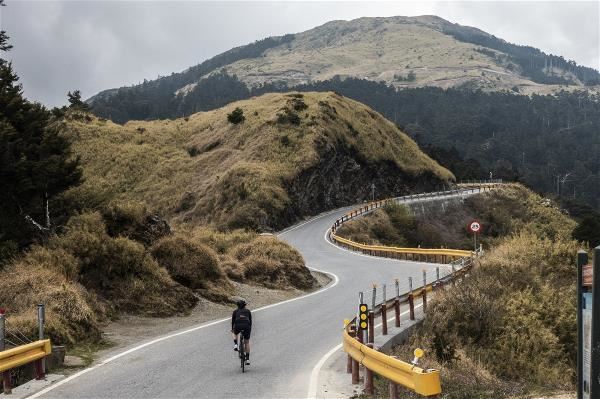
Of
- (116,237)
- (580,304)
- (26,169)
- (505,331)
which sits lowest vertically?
(505,331)

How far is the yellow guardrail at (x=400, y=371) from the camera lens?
601 cm

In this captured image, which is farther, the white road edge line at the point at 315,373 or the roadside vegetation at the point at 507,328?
the roadside vegetation at the point at 507,328

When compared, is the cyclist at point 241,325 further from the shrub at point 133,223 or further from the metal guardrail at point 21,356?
the shrub at point 133,223

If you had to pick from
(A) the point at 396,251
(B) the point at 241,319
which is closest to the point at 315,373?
(B) the point at 241,319

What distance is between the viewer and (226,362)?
35.8 feet

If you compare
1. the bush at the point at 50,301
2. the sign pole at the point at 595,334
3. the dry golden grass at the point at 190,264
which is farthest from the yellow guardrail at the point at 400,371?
the dry golden grass at the point at 190,264

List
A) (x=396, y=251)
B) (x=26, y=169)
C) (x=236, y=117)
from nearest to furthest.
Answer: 1. (x=26, y=169)
2. (x=396, y=251)
3. (x=236, y=117)

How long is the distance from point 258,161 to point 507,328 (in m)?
48.0

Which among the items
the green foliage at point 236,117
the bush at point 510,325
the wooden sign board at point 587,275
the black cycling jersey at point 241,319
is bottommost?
the bush at point 510,325

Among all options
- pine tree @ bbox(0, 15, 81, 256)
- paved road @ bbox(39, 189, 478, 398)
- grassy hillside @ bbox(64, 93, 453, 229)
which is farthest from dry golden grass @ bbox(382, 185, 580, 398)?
grassy hillside @ bbox(64, 93, 453, 229)

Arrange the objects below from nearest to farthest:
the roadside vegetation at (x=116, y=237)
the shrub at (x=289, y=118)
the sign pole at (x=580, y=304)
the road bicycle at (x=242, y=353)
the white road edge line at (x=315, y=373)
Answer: the sign pole at (x=580, y=304)
the white road edge line at (x=315, y=373)
the road bicycle at (x=242, y=353)
the roadside vegetation at (x=116, y=237)
the shrub at (x=289, y=118)

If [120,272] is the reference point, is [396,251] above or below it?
below

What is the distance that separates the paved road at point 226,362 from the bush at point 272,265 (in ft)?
10.5

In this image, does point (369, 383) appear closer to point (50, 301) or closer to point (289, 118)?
point (50, 301)
